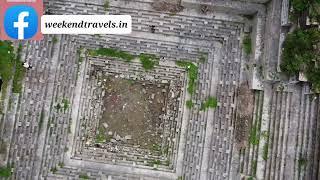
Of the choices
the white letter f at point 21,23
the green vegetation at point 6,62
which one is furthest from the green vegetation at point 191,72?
the green vegetation at point 6,62

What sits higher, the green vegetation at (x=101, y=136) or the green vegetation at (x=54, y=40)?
the green vegetation at (x=54, y=40)

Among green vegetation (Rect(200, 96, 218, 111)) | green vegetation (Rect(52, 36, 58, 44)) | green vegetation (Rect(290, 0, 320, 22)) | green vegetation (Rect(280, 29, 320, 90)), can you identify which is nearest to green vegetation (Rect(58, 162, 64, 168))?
green vegetation (Rect(52, 36, 58, 44))

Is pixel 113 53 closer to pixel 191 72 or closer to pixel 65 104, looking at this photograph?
pixel 65 104

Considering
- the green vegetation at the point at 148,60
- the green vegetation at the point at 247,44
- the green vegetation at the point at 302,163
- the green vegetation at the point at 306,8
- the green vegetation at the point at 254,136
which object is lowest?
the green vegetation at the point at 302,163

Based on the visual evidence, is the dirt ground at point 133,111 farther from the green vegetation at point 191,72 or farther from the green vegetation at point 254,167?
the green vegetation at point 254,167

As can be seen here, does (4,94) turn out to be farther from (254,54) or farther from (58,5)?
(254,54)

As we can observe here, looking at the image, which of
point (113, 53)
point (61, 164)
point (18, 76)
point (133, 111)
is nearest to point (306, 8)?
point (113, 53)

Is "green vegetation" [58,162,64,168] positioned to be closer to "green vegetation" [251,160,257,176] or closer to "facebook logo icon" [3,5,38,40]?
"facebook logo icon" [3,5,38,40]
